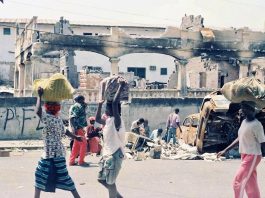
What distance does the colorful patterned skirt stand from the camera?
20.8 feet

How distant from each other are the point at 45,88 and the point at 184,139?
1147 centimetres

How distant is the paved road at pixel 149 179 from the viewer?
8.08m

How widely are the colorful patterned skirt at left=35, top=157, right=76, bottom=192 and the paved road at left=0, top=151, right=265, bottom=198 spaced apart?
1.33 meters

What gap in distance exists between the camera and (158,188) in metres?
8.58

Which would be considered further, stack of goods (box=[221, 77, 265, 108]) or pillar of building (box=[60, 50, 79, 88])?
pillar of building (box=[60, 50, 79, 88])

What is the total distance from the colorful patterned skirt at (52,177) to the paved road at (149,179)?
4.37 feet

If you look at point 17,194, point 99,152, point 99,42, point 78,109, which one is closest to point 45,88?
point 17,194

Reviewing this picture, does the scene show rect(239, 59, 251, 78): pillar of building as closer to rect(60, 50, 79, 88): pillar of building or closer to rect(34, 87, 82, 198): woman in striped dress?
rect(60, 50, 79, 88): pillar of building

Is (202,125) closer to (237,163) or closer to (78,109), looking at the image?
(237,163)

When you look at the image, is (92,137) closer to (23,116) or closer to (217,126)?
(217,126)

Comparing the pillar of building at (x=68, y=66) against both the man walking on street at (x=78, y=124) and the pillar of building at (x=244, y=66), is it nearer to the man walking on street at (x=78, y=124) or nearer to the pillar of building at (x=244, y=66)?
the pillar of building at (x=244, y=66)

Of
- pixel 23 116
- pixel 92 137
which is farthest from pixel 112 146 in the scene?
pixel 23 116

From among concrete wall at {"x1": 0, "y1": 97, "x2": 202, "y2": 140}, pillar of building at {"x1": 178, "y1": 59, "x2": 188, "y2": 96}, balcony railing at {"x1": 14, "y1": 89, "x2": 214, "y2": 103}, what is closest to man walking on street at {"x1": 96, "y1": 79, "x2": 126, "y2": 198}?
concrete wall at {"x1": 0, "y1": 97, "x2": 202, "y2": 140}

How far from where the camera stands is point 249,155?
21.3 feet
